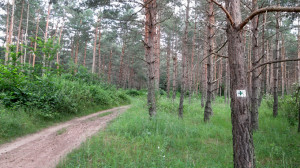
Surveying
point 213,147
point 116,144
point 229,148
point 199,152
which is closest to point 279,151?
point 229,148

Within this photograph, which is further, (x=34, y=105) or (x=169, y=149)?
(x=34, y=105)

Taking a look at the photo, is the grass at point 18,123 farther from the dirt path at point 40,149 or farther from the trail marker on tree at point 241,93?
the trail marker on tree at point 241,93

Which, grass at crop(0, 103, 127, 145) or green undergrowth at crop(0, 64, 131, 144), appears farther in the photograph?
green undergrowth at crop(0, 64, 131, 144)

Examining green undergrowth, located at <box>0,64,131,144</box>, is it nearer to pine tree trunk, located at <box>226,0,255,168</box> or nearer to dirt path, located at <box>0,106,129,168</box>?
dirt path, located at <box>0,106,129,168</box>

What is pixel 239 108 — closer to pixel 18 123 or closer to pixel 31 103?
pixel 18 123

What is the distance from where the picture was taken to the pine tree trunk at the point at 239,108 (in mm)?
2523

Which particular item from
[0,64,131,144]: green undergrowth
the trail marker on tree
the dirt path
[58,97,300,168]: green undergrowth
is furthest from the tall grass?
the trail marker on tree

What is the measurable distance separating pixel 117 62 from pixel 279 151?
119 ft

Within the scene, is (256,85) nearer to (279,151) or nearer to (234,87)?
(279,151)

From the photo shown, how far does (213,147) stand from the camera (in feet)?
14.0

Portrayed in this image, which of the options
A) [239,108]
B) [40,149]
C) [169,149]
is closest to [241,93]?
[239,108]

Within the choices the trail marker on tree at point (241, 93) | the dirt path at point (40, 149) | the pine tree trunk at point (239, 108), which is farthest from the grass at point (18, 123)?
the trail marker on tree at point (241, 93)

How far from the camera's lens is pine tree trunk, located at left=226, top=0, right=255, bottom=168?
8.28 feet

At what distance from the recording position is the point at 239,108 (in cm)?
257
